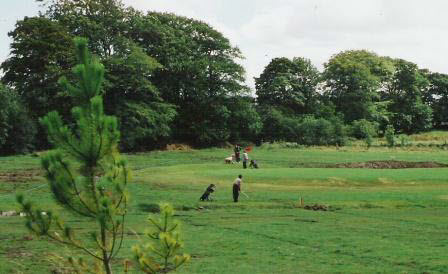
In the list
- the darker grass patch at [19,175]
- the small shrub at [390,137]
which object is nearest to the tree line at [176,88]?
the small shrub at [390,137]

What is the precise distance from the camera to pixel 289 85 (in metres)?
116

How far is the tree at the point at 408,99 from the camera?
5103 inches

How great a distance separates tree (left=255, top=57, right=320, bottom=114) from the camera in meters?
116

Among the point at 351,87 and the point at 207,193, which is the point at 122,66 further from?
the point at 351,87

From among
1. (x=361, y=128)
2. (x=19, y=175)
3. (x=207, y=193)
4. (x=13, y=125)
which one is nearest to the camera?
(x=207, y=193)

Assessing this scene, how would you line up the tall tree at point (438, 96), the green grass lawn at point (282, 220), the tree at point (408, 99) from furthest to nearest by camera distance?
the tall tree at point (438, 96)
the tree at point (408, 99)
the green grass lawn at point (282, 220)

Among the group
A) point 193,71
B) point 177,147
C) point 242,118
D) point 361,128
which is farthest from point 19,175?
point 361,128

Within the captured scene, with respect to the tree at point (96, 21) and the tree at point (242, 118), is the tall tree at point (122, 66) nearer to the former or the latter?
the tree at point (96, 21)

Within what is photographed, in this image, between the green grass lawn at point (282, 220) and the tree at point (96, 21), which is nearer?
the green grass lawn at point (282, 220)

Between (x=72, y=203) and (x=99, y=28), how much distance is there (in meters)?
77.7

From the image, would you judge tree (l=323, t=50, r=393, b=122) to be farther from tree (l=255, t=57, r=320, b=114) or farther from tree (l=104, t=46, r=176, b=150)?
tree (l=104, t=46, r=176, b=150)

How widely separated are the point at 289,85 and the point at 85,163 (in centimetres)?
10731

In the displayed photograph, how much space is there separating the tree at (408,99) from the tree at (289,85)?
2138 cm

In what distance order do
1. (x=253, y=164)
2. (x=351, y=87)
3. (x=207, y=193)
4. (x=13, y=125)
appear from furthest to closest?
1. (x=351, y=87)
2. (x=13, y=125)
3. (x=253, y=164)
4. (x=207, y=193)
